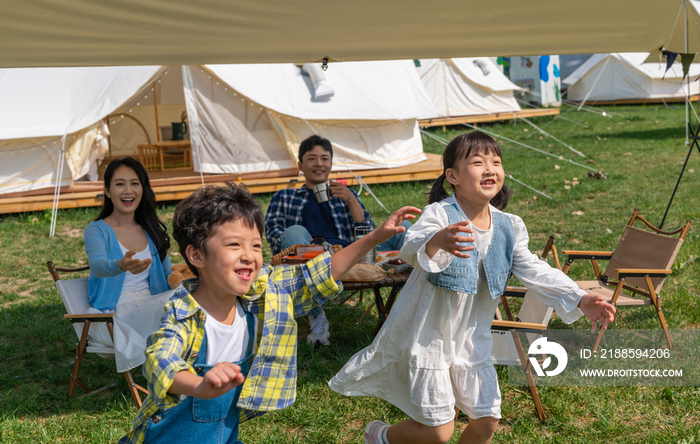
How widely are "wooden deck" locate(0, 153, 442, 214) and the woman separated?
14.7ft

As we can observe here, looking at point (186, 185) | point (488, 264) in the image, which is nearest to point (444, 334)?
point (488, 264)

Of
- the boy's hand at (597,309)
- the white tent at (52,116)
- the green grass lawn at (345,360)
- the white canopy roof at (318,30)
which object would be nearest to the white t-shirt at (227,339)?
the boy's hand at (597,309)

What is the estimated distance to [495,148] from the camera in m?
2.54

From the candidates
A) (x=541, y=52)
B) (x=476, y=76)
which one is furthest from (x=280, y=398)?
(x=476, y=76)

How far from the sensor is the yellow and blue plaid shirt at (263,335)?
1.65 meters

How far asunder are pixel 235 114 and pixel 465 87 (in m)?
9.21

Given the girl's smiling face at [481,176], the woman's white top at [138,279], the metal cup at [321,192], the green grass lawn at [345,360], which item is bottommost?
the green grass lawn at [345,360]

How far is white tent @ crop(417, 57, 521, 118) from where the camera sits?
15742 millimetres

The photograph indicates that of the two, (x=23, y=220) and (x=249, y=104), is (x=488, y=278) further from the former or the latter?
(x=23, y=220)

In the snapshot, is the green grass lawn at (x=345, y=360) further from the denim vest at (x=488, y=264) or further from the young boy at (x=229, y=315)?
the young boy at (x=229, y=315)

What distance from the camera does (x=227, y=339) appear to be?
1.84m

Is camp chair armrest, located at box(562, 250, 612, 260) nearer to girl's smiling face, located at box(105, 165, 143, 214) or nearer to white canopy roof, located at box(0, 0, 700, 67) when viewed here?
white canopy roof, located at box(0, 0, 700, 67)

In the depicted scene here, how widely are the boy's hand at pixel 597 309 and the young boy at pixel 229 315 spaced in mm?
923

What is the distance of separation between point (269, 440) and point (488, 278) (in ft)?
4.91
